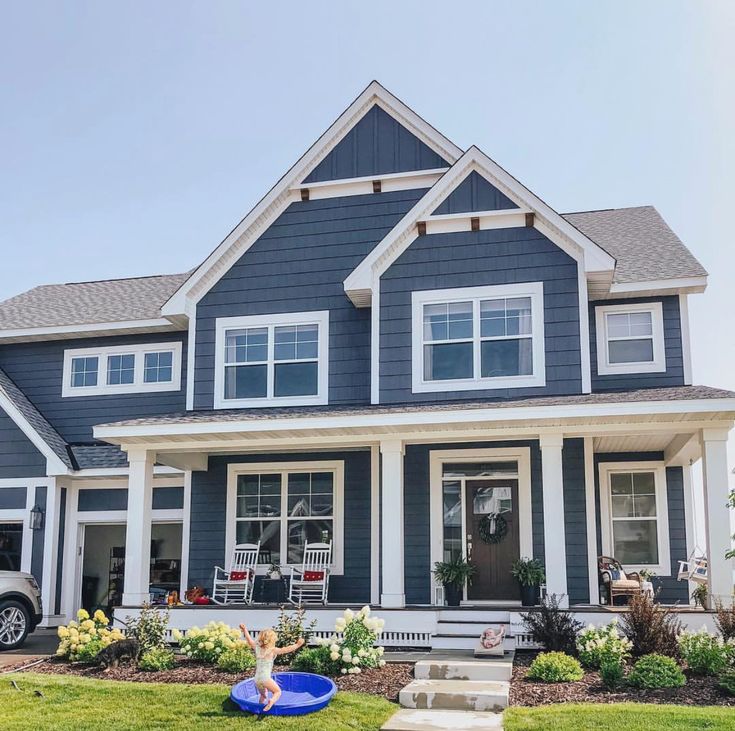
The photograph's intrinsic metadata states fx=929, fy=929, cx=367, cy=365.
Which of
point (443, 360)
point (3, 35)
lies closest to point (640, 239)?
point (443, 360)

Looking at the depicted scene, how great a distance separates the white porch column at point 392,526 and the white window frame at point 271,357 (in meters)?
2.45

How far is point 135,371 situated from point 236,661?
861cm

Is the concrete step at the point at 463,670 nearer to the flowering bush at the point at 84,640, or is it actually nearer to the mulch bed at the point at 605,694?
the mulch bed at the point at 605,694

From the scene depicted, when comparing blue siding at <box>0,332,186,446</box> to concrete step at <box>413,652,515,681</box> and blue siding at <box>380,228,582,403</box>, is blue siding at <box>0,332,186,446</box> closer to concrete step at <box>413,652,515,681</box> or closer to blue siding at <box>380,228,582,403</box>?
blue siding at <box>380,228,582,403</box>

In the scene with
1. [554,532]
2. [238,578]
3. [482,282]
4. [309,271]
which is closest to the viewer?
[554,532]

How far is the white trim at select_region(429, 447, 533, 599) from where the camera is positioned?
14750 mm

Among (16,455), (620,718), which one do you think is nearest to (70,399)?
(16,455)

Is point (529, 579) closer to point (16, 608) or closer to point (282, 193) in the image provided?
point (282, 193)

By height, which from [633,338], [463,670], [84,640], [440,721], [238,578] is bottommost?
[440,721]

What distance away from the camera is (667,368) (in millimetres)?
15336

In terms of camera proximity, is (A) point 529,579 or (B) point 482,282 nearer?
(A) point 529,579

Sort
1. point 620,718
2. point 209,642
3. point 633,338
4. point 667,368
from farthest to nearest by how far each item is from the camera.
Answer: point 633,338 < point 667,368 < point 209,642 < point 620,718

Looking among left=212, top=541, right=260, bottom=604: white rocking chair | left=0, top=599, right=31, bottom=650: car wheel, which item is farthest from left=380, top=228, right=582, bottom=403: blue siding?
left=0, top=599, right=31, bottom=650: car wheel

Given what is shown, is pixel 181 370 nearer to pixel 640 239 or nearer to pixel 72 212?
pixel 72 212
